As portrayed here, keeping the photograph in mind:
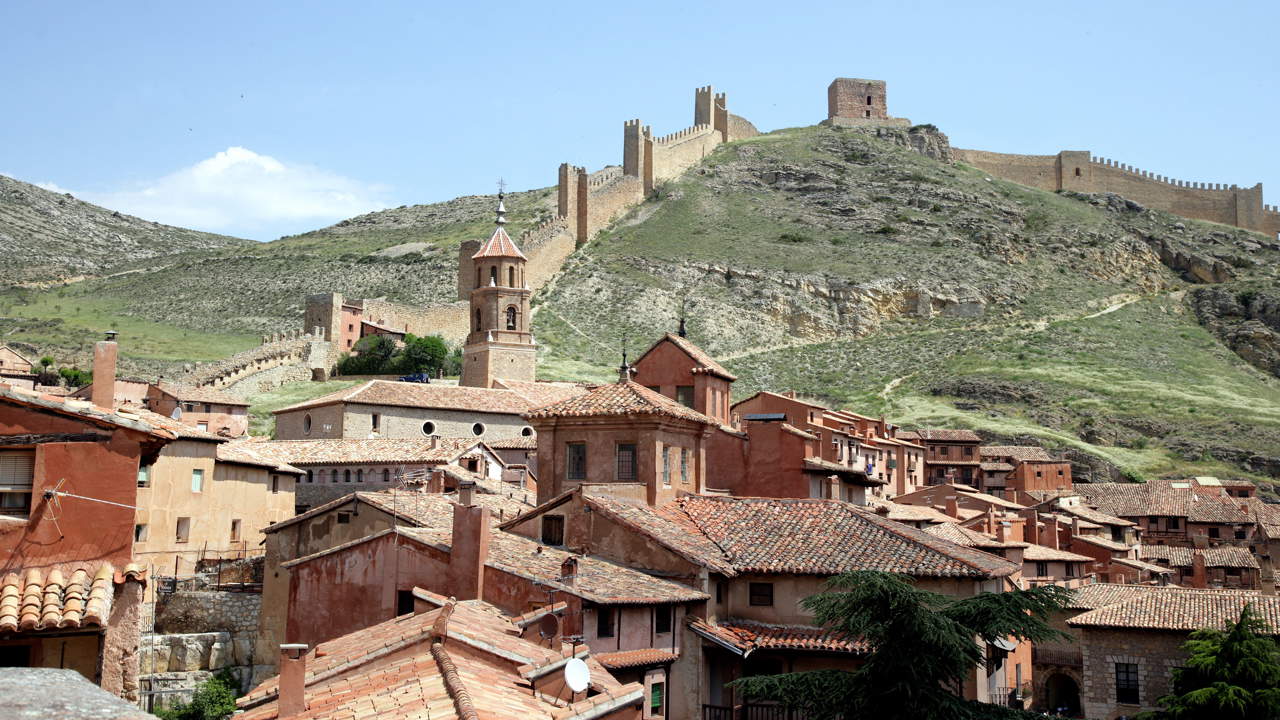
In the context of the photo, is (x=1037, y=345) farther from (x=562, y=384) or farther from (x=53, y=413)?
(x=53, y=413)

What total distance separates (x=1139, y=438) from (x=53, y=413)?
71.0 meters

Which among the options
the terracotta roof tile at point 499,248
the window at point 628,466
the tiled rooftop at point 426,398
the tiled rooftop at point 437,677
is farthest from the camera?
the terracotta roof tile at point 499,248

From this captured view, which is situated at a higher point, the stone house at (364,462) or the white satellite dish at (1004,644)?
the stone house at (364,462)

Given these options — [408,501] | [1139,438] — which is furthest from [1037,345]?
[408,501]

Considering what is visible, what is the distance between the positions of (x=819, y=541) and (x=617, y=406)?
16.2 ft

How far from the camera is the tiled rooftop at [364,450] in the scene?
4062cm

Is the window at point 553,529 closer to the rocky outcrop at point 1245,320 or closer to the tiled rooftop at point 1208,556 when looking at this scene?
the tiled rooftop at point 1208,556

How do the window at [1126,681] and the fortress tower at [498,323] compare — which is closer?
the window at [1126,681]

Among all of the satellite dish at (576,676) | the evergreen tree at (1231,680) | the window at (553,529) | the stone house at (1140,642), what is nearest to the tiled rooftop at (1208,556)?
the stone house at (1140,642)

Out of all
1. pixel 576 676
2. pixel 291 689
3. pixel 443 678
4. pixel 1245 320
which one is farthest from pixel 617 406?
pixel 1245 320

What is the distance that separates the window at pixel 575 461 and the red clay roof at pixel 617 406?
74 centimetres

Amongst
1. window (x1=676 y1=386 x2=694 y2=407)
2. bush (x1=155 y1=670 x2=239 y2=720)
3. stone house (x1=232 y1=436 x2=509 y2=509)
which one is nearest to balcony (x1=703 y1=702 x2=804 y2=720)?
bush (x1=155 y1=670 x2=239 y2=720)

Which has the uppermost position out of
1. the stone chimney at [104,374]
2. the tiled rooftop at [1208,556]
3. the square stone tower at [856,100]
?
the square stone tower at [856,100]

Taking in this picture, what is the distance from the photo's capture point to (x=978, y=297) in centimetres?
10088
